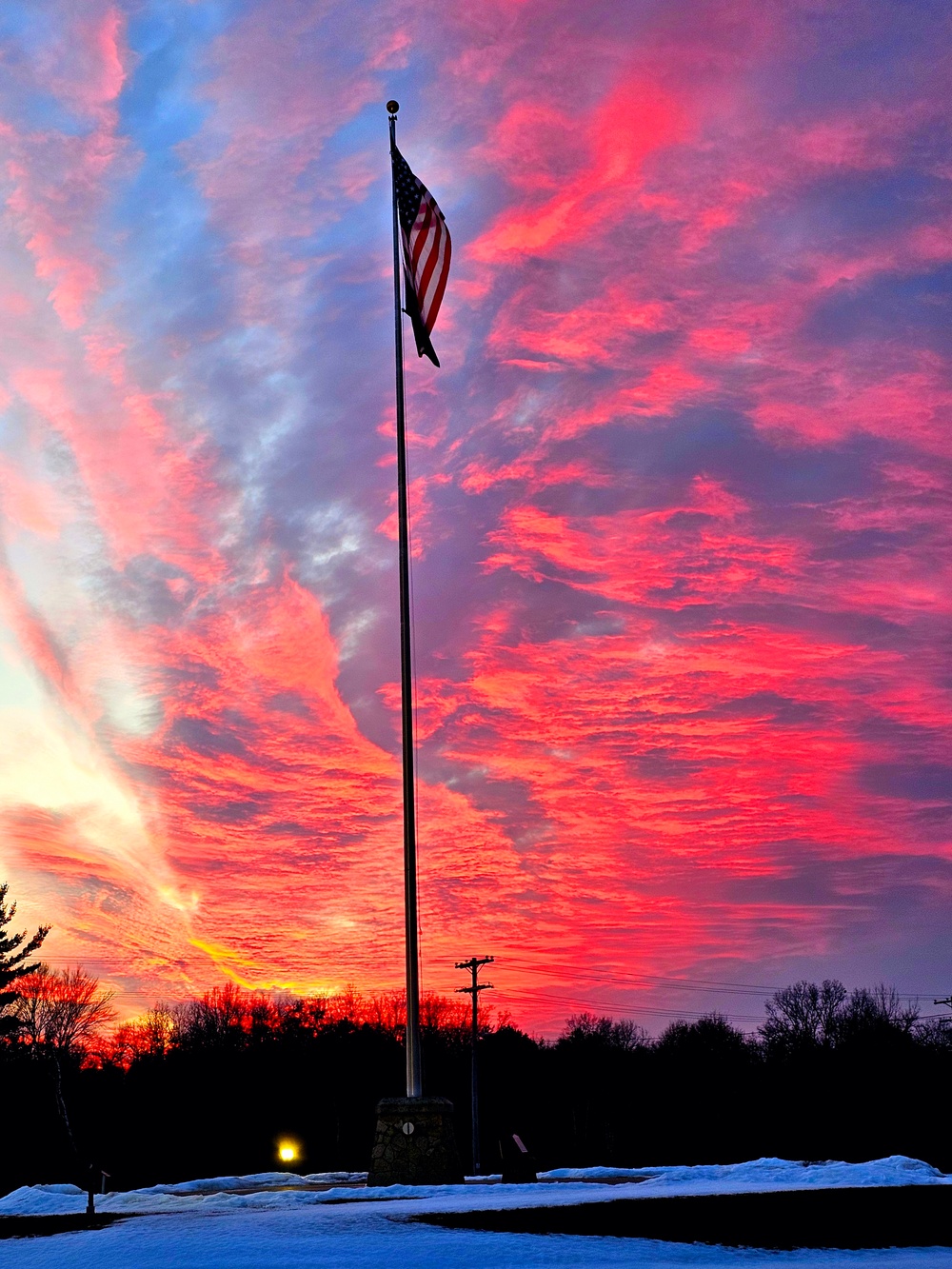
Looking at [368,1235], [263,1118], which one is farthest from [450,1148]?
[263,1118]

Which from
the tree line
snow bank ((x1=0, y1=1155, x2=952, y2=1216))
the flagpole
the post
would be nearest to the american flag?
the flagpole

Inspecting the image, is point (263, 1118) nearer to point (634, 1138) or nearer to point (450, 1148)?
point (634, 1138)

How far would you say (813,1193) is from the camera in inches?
448

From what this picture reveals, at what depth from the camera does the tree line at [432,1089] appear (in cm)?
6034

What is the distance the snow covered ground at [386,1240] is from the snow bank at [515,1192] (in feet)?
0.13

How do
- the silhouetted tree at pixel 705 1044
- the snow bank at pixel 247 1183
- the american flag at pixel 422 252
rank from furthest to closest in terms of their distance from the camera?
the silhouetted tree at pixel 705 1044 < the american flag at pixel 422 252 < the snow bank at pixel 247 1183

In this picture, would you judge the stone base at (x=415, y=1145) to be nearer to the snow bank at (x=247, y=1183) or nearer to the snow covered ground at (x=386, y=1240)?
the snow bank at (x=247, y=1183)

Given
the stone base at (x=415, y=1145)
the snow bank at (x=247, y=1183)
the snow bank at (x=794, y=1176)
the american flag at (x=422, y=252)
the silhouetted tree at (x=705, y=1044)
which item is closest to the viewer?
the snow bank at (x=794, y=1176)

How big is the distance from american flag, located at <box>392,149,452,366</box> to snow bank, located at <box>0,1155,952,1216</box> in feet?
41.9

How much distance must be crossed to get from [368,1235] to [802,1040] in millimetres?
82671

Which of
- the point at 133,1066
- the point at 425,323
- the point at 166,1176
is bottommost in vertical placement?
the point at 166,1176

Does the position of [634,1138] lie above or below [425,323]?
below

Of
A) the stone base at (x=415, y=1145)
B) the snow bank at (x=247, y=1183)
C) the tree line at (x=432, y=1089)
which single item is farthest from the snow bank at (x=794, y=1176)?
the tree line at (x=432, y=1089)

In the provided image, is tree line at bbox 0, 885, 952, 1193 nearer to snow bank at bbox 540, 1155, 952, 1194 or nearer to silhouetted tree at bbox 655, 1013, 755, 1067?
silhouetted tree at bbox 655, 1013, 755, 1067
